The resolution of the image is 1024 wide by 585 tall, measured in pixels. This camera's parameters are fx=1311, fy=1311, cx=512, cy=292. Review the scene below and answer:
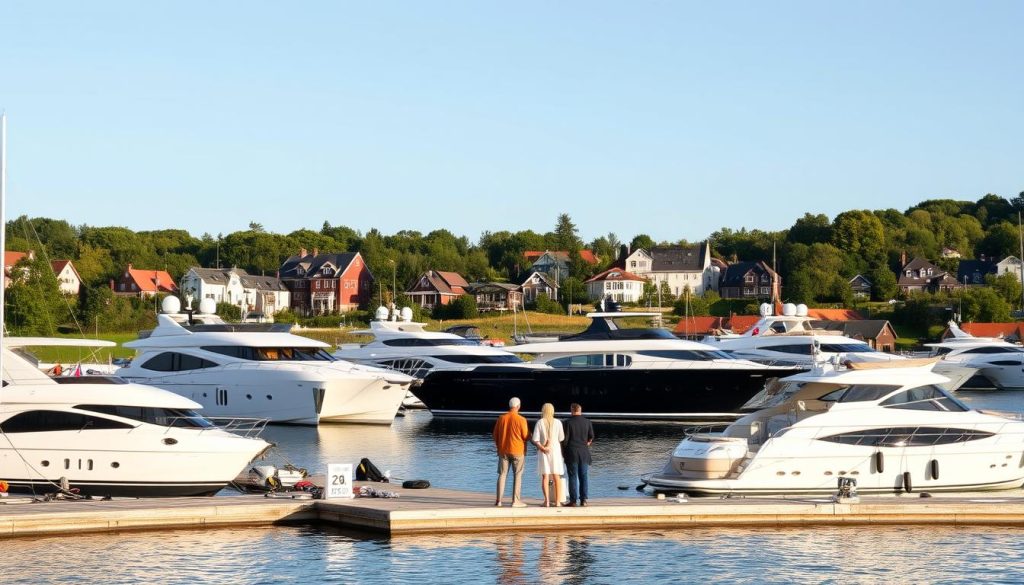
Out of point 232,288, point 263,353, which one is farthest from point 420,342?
point 232,288

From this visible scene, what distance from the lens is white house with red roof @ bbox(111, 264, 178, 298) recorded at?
132250 millimetres

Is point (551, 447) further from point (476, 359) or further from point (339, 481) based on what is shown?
point (476, 359)

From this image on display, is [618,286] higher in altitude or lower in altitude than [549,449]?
higher

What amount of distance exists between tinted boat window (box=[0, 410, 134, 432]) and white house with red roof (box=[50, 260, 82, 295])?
107606mm

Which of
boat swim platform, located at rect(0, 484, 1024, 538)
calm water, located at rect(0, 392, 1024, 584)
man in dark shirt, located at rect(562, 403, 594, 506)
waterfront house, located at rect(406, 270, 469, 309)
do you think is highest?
waterfront house, located at rect(406, 270, 469, 309)

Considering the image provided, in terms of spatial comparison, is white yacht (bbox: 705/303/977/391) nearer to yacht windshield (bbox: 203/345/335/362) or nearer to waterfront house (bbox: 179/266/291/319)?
yacht windshield (bbox: 203/345/335/362)

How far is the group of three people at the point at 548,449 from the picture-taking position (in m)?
20.1

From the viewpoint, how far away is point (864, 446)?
77.8 feet

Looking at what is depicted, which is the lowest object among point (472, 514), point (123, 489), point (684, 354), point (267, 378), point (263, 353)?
point (472, 514)

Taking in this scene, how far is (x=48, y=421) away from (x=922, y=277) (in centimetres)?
13487

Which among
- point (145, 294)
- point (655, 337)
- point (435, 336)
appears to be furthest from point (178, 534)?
point (145, 294)

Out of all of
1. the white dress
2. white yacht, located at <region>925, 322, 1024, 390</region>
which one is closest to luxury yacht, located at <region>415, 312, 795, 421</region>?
the white dress

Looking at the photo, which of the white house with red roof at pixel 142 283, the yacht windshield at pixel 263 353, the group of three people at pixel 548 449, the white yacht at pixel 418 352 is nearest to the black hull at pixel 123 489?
the group of three people at pixel 548 449

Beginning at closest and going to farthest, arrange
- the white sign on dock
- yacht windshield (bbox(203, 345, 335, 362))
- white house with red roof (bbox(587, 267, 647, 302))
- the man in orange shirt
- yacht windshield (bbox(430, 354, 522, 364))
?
the man in orange shirt, the white sign on dock, yacht windshield (bbox(203, 345, 335, 362)), yacht windshield (bbox(430, 354, 522, 364)), white house with red roof (bbox(587, 267, 647, 302))
